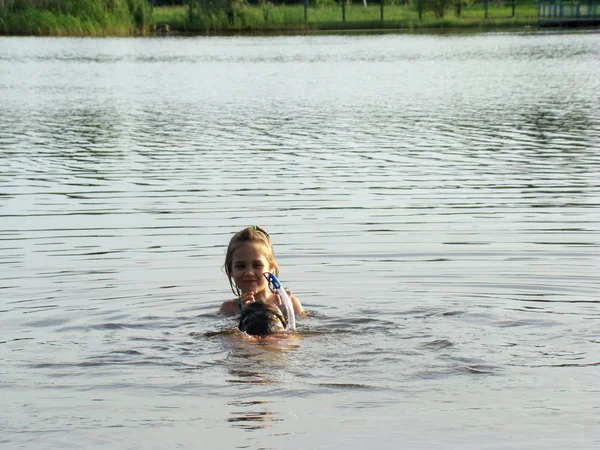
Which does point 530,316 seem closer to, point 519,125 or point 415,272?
point 415,272

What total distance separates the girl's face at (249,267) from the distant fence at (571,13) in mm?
65194

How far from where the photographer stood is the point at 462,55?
43250 millimetres

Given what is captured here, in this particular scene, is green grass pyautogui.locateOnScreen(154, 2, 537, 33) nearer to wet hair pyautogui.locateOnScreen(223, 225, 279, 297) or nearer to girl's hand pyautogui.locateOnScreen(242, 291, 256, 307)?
wet hair pyautogui.locateOnScreen(223, 225, 279, 297)

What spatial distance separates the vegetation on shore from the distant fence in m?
1.16

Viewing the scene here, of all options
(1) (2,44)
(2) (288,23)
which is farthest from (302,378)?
(2) (288,23)

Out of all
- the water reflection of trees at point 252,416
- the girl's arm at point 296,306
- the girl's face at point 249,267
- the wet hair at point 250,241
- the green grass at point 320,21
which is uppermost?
the wet hair at point 250,241

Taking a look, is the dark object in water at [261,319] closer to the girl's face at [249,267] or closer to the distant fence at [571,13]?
the girl's face at [249,267]

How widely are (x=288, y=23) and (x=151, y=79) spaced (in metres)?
39.1

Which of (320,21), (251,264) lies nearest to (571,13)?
(320,21)

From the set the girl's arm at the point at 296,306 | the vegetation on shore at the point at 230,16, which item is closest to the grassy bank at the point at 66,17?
the vegetation on shore at the point at 230,16

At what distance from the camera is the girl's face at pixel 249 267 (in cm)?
718

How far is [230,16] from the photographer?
229 feet

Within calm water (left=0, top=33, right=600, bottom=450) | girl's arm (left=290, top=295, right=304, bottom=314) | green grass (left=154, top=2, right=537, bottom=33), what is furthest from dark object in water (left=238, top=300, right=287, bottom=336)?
green grass (left=154, top=2, right=537, bottom=33)

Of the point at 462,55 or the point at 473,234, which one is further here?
the point at 462,55
